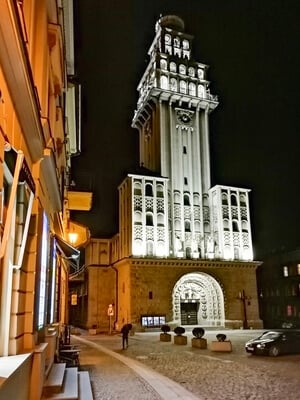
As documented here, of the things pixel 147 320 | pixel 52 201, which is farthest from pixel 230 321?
pixel 52 201

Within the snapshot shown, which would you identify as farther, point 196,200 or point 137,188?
point 196,200

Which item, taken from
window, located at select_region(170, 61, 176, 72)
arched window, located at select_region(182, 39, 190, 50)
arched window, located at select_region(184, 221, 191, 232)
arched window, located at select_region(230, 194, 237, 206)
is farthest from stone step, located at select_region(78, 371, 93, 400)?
arched window, located at select_region(182, 39, 190, 50)

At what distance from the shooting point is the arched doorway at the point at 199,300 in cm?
4022

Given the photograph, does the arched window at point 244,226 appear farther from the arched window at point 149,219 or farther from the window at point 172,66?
the window at point 172,66

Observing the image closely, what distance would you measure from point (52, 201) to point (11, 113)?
5840 mm

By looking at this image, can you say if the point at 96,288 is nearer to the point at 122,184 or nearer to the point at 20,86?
the point at 122,184

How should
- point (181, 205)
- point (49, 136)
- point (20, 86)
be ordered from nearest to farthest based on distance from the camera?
point (20, 86) < point (49, 136) < point (181, 205)

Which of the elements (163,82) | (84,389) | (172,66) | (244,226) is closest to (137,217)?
(244,226)

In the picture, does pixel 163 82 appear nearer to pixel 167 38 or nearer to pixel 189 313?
pixel 167 38

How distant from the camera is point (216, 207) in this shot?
42.2m

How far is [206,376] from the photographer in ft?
39.0

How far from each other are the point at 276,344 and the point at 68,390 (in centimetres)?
1180

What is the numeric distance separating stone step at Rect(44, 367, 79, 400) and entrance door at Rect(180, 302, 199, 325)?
32084mm

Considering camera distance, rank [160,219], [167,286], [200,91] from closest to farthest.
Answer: [167,286] → [160,219] → [200,91]
